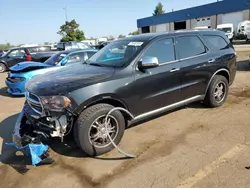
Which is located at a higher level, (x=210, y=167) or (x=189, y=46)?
(x=189, y=46)

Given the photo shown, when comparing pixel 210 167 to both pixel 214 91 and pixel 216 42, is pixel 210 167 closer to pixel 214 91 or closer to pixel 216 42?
pixel 214 91

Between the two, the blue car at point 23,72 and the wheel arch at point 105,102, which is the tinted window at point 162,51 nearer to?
the wheel arch at point 105,102

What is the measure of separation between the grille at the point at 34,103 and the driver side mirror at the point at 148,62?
66.3 inches

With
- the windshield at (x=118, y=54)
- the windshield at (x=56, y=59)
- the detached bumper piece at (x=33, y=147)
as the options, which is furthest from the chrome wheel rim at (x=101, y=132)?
the windshield at (x=56, y=59)

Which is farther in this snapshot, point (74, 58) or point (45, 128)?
point (74, 58)

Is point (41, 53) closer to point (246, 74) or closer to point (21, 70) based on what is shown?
point (21, 70)

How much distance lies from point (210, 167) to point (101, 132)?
1618 mm

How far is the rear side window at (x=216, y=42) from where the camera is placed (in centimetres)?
511

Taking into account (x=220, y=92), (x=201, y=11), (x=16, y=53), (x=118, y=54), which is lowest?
(x=220, y=92)

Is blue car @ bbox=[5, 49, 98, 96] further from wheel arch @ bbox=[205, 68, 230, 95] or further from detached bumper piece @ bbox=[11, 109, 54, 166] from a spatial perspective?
wheel arch @ bbox=[205, 68, 230, 95]

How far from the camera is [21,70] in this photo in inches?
301

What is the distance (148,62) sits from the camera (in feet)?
12.4

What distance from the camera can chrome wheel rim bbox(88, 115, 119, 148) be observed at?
11.6ft

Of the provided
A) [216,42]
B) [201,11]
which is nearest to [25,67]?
[216,42]
